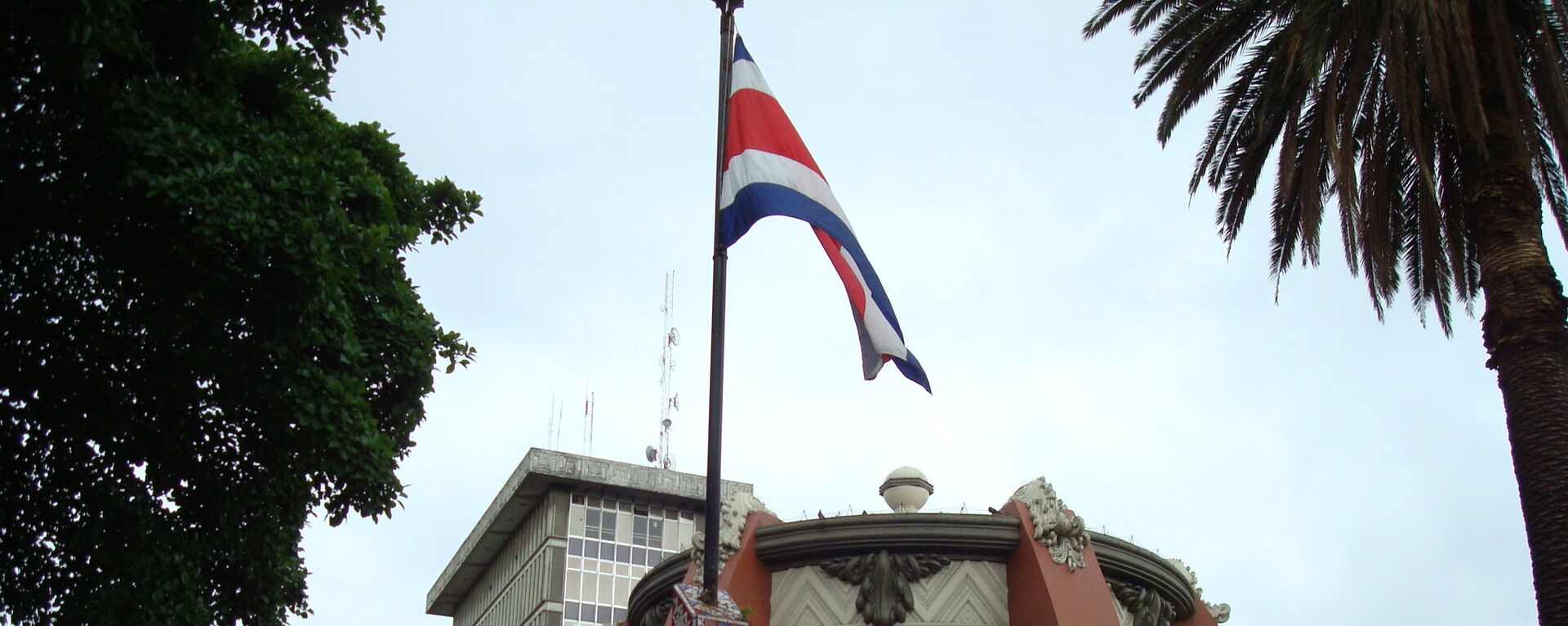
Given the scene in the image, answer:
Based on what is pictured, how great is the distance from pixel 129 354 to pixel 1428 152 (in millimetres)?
13951

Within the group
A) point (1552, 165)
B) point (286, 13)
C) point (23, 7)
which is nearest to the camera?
point (23, 7)

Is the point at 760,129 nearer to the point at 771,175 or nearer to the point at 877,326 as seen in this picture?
the point at 771,175

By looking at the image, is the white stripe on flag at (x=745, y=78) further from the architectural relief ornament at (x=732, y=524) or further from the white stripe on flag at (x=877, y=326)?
the architectural relief ornament at (x=732, y=524)

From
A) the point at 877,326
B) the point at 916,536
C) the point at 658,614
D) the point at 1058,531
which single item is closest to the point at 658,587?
the point at 658,614

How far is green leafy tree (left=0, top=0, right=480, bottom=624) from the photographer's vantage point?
1283 centimetres

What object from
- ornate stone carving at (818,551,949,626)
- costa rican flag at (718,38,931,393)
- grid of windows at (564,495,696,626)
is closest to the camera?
costa rican flag at (718,38,931,393)

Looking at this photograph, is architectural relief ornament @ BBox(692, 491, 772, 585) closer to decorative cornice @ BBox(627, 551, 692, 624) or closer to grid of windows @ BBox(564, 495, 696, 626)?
decorative cornice @ BBox(627, 551, 692, 624)

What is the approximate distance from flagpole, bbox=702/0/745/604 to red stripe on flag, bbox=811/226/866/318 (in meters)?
1.17

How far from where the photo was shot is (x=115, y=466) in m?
14.3

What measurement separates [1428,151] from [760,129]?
902 cm

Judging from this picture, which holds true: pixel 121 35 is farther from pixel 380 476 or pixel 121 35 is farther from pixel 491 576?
pixel 491 576

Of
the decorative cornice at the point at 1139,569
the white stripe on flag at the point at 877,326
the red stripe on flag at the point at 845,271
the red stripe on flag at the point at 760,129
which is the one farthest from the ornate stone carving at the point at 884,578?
the red stripe on flag at the point at 760,129

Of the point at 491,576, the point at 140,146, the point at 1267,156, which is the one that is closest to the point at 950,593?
the point at 1267,156

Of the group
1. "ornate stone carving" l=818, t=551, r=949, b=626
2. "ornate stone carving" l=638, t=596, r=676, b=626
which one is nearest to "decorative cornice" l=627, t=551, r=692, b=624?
"ornate stone carving" l=638, t=596, r=676, b=626
